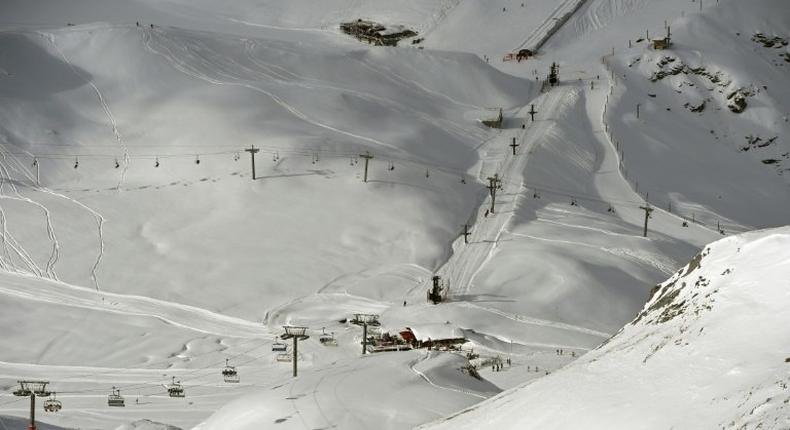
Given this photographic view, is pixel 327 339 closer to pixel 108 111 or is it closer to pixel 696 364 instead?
pixel 108 111

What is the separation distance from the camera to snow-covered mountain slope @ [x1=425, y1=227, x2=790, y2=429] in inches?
626

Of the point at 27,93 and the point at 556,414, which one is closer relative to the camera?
the point at 556,414

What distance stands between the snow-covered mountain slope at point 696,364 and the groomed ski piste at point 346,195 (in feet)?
30.0

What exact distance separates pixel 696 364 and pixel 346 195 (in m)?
50.6

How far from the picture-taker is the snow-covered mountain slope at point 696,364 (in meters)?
15.9

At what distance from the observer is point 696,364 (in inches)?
700

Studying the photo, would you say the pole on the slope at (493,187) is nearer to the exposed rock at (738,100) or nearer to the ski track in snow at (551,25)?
the exposed rock at (738,100)

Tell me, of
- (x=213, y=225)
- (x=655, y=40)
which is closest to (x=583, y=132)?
(x=655, y=40)

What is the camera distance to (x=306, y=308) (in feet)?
189

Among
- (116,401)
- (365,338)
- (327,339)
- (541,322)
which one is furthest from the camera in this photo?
(541,322)

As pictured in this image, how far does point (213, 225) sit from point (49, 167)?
12060mm

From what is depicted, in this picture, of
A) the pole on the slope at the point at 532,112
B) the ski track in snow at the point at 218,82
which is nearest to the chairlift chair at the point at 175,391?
the ski track in snow at the point at 218,82

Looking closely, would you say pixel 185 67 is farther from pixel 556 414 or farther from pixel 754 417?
pixel 754 417

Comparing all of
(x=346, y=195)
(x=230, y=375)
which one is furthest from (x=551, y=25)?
(x=230, y=375)
